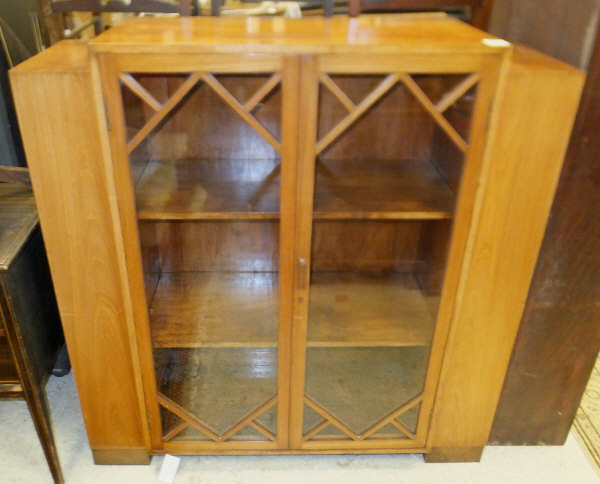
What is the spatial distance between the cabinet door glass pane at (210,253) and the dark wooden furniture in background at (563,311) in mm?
637

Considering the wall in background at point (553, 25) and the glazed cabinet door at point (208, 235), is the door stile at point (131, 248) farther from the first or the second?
the wall in background at point (553, 25)

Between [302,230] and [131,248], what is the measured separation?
370 millimetres

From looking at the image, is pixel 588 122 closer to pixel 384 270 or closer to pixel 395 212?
pixel 395 212

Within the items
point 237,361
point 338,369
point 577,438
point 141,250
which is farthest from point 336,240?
point 577,438

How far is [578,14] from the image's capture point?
3.46 ft

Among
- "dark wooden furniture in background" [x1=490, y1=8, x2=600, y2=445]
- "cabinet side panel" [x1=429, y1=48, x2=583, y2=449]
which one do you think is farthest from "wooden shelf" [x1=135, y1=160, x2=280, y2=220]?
"dark wooden furniture in background" [x1=490, y1=8, x2=600, y2=445]

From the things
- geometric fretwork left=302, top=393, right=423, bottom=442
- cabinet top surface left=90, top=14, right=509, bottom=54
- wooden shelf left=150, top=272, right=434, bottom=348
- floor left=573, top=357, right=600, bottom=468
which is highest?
cabinet top surface left=90, top=14, right=509, bottom=54

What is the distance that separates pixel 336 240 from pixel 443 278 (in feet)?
1.31

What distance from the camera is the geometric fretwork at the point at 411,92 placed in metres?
0.95

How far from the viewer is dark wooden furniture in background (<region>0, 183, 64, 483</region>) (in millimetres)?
1146

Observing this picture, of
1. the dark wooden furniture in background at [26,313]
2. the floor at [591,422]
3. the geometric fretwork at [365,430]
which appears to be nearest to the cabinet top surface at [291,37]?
the dark wooden furniture in background at [26,313]

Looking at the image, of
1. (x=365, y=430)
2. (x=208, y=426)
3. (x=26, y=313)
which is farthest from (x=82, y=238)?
(x=365, y=430)

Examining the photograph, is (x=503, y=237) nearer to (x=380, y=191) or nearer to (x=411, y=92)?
(x=380, y=191)

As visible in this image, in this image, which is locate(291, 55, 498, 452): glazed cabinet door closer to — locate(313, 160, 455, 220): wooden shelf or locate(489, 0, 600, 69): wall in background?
locate(313, 160, 455, 220): wooden shelf
